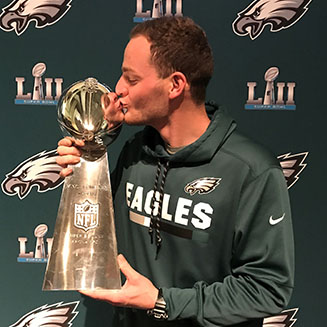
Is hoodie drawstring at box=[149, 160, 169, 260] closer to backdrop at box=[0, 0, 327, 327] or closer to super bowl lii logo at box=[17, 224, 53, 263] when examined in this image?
A: backdrop at box=[0, 0, 327, 327]

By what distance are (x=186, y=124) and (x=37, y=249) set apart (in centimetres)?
72

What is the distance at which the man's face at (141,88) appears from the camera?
2.86 ft

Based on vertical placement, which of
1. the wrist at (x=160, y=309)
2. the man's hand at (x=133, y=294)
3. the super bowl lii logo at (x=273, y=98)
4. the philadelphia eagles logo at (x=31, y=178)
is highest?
the super bowl lii logo at (x=273, y=98)

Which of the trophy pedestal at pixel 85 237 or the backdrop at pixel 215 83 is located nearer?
the trophy pedestal at pixel 85 237

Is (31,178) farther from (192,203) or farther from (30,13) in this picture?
(192,203)

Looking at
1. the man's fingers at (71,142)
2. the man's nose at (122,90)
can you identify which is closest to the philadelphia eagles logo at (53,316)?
the man's fingers at (71,142)

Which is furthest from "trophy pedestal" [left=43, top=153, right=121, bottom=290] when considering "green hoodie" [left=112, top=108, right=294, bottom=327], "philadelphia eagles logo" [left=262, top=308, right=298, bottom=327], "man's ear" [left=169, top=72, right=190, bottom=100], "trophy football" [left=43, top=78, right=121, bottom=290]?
"philadelphia eagles logo" [left=262, top=308, right=298, bottom=327]

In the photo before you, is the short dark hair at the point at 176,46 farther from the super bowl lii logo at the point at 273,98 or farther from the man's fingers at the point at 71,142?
the super bowl lii logo at the point at 273,98

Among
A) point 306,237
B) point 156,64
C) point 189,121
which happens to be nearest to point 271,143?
point 306,237

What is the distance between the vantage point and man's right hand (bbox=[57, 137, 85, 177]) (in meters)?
0.91

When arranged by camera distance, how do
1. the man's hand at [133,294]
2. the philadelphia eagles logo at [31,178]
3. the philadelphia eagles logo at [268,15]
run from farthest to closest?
the philadelphia eagles logo at [31,178] < the philadelphia eagles logo at [268,15] < the man's hand at [133,294]

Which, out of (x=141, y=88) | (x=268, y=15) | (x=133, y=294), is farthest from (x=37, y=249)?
(x=268, y=15)

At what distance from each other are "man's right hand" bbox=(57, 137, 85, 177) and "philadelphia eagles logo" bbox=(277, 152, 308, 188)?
2.08 feet

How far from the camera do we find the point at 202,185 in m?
0.89
